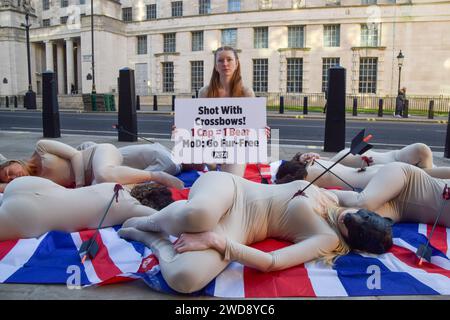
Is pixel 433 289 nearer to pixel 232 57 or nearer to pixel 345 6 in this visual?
pixel 232 57

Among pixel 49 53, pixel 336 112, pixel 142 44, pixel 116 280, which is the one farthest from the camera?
→ pixel 49 53

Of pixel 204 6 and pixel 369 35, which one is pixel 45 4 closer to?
pixel 204 6

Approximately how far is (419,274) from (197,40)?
131 feet

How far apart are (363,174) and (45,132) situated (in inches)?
325

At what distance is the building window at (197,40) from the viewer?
133ft

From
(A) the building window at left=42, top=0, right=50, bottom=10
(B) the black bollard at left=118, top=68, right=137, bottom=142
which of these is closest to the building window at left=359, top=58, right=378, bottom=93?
(B) the black bollard at left=118, top=68, right=137, bottom=142

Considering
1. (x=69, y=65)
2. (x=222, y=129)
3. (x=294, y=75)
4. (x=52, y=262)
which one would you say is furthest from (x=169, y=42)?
(x=52, y=262)

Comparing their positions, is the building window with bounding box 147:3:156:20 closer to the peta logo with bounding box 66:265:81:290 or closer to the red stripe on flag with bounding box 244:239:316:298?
the peta logo with bounding box 66:265:81:290

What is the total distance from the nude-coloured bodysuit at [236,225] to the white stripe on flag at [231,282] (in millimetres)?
78

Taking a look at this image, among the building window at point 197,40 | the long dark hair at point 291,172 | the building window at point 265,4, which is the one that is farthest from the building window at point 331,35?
the long dark hair at point 291,172

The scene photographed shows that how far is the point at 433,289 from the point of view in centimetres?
258

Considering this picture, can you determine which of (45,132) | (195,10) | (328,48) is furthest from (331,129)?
(195,10)

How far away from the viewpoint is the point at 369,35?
35375 mm

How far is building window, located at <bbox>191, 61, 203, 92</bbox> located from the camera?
40.4 metres
